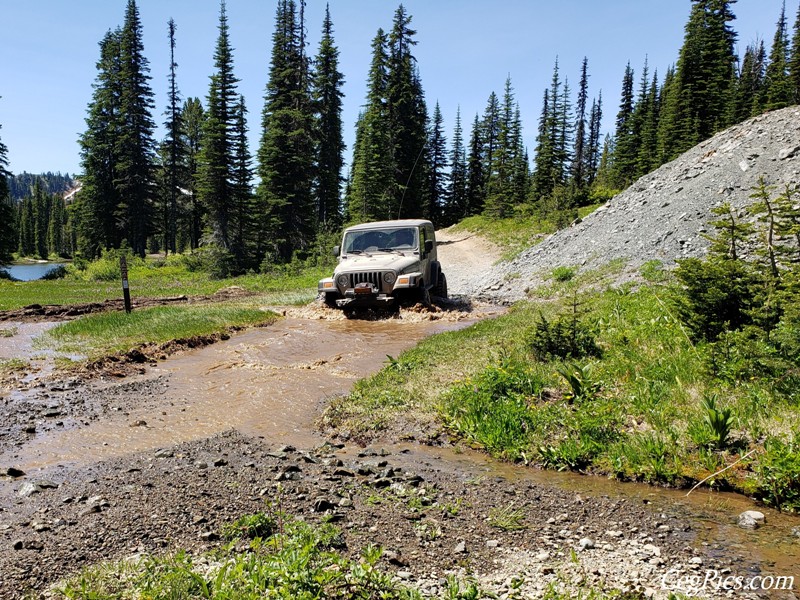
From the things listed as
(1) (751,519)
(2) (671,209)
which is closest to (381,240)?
(2) (671,209)

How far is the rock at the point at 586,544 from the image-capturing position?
135 inches

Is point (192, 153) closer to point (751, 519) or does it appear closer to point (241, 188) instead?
point (241, 188)

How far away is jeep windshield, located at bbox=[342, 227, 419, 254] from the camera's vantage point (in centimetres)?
1527

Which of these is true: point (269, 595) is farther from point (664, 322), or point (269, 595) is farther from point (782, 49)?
point (782, 49)

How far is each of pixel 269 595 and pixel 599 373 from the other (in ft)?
17.7

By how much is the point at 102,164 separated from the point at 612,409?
5335 cm

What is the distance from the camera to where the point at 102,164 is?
47250mm

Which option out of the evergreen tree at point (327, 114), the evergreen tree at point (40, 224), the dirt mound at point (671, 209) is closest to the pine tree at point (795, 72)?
the dirt mound at point (671, 209)

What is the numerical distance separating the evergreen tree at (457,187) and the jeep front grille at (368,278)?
51821 millimetres

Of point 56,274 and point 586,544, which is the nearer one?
point 586,544

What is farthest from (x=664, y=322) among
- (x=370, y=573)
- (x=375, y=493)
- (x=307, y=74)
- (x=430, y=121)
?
(x=430, y=121)

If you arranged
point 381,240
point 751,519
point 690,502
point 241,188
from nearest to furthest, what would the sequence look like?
point 751,519
point 690,502
point 381,240
point 241,188

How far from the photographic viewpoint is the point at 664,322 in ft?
29.0

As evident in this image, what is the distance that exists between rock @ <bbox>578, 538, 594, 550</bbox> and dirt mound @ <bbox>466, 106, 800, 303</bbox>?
13.4m
